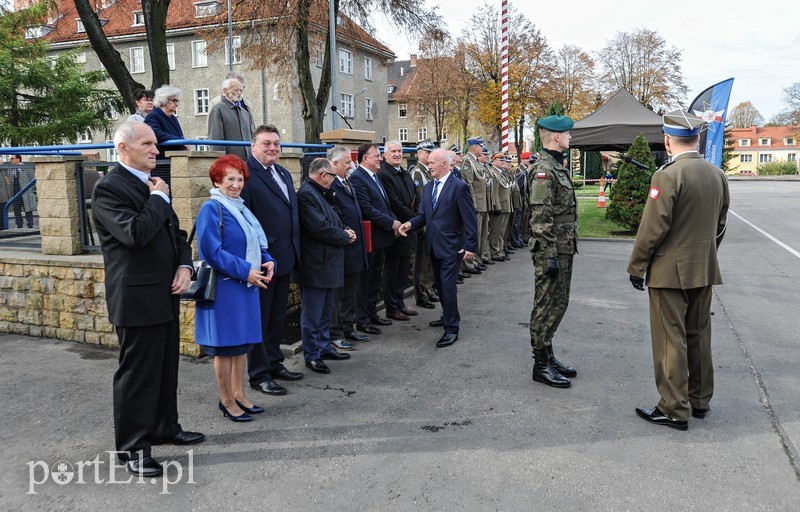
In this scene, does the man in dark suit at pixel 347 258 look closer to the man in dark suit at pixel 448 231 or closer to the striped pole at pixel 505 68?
the man in dark suit at pixel 448 231

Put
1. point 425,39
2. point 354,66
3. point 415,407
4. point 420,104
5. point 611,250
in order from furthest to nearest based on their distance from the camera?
point 420,104 → point 354,66 → point 425,39 → point 611,250 → point 415,407

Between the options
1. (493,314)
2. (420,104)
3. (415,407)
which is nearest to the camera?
(415,407)

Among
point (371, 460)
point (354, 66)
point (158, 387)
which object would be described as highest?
point (354, 66)

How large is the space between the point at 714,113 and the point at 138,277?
11047 millimetres

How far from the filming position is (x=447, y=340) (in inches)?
251

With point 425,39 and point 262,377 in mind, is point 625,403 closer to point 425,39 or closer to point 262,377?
point 262,377

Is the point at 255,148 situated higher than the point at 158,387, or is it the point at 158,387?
the point at 255,148

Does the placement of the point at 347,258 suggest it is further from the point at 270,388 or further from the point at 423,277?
the point at 423,277

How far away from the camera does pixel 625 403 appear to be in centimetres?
472

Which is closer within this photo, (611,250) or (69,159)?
(69,159)

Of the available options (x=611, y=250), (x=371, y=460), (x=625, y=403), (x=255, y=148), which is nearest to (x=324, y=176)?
(x=255, y=148)

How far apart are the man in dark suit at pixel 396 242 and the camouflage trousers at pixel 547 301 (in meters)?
2.68

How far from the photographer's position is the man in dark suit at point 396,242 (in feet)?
25.0

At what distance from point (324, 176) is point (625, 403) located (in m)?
3.21
